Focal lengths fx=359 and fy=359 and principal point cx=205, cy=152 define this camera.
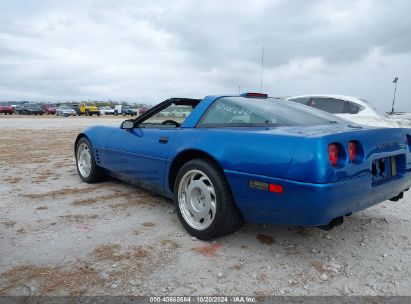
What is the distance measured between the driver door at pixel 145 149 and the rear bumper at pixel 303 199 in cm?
93

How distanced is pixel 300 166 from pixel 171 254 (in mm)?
1157

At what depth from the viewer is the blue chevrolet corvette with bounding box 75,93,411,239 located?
2248 millimetres

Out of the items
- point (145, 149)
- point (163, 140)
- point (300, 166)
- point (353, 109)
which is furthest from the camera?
point (353, 109)

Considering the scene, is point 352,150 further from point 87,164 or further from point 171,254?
point 87,164

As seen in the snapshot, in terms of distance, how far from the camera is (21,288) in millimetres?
2135

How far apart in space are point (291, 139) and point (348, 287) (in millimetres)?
990

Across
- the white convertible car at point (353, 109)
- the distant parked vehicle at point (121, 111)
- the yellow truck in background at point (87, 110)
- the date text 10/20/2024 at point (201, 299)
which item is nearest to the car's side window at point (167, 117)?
the date text 10/20/2024 at point (201, 299)

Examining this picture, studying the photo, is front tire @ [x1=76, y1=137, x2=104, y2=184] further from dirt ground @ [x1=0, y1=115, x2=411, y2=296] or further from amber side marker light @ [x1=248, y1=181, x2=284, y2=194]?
amber side marker light @ [x1=248, y1=181, x2=284, y2=194]

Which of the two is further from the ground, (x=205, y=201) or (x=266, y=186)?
(x=266, y=186)

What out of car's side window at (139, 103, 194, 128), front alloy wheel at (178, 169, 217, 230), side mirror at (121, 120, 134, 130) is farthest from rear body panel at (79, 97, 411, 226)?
side mirror at (121, 120, 134, 130)

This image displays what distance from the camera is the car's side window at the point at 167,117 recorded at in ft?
12.3

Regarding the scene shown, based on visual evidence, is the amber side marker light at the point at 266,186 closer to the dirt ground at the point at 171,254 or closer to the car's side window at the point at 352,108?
the dirt ground at the point at 171,254

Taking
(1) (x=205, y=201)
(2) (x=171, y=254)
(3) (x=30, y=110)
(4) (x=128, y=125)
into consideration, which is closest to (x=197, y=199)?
(1) (x=205, y=201)

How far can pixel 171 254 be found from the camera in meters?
2.65
